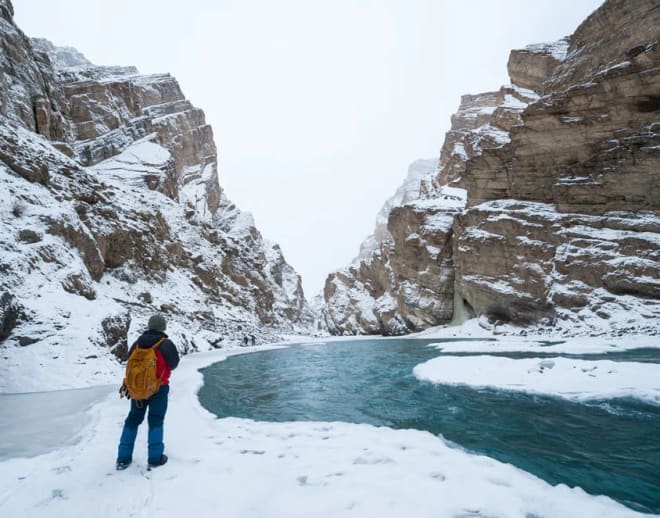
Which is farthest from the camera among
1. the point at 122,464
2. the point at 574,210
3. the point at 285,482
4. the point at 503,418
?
the point at 574,210

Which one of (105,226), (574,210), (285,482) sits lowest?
(285,482)

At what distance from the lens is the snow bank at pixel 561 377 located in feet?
26.8

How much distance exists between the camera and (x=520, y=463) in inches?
192

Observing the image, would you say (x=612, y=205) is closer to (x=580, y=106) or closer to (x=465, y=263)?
(x=580, y=106)

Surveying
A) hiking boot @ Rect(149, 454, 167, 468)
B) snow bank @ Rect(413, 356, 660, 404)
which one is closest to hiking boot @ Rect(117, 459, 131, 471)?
hiking boot @ Rect(149, 454, 167, 468)

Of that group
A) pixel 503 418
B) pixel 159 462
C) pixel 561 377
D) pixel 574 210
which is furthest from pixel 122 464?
pixel 574 210

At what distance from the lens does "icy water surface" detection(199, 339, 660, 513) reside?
4.59m

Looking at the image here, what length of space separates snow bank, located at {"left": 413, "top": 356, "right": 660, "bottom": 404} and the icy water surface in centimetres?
38

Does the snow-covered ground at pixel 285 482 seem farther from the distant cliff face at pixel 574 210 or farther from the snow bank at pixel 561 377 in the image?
the distant cliff face at pixel 574 210

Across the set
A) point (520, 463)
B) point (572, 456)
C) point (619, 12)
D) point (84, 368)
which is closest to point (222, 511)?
point (520, 463)

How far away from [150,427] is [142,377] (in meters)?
0.67

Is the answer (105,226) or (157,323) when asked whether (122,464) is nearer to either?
(157,323)

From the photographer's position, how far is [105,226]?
3734 centimetres

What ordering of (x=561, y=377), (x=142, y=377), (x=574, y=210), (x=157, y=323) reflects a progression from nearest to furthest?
(x=142, y=377), (x=157, y=323), (x=561, y=377), (x=574, y=210)
